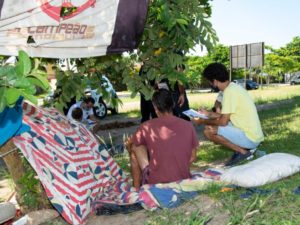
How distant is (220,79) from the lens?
5.78m

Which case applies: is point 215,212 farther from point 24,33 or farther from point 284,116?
point 284,116

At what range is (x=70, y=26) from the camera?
172 inches

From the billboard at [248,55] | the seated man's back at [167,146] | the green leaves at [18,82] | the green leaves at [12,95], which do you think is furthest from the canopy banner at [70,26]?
the billboard at [248,55]

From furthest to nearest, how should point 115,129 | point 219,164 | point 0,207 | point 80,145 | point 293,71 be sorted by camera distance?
1. point 293,71
2. point 115,129
3. point 219,164
4. point 80,145
5. point 0,207

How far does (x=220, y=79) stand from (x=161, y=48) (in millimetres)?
1288

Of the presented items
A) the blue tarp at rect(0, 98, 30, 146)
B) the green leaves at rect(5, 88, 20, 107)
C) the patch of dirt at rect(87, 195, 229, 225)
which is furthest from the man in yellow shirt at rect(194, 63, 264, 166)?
the green leaves at rect(5, 88, 20, 107)

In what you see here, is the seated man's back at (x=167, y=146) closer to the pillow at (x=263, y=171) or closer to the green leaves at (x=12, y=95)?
the pillow at (x=263, y=171)

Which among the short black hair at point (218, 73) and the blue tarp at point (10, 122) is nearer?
the blue tarp at point (10, 122)

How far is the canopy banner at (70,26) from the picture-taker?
4.23m

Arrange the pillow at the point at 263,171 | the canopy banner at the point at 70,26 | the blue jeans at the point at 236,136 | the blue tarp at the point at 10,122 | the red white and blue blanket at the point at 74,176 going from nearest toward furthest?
1. the blue tarp at the point at 10,122
2. the red white and blue blanket at the point at 74,176
3. the canopy banner at the point at 70,26
4. the pillow at the point at 263,171
5. the blue jeans at the point at 236,136

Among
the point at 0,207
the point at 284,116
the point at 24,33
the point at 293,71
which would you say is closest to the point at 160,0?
the point at 24,33

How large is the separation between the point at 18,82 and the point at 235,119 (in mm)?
4183

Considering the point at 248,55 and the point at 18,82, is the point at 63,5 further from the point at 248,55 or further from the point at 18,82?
the point at 248,55

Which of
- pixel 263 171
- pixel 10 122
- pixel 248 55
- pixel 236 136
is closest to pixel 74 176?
pixel 10 122
